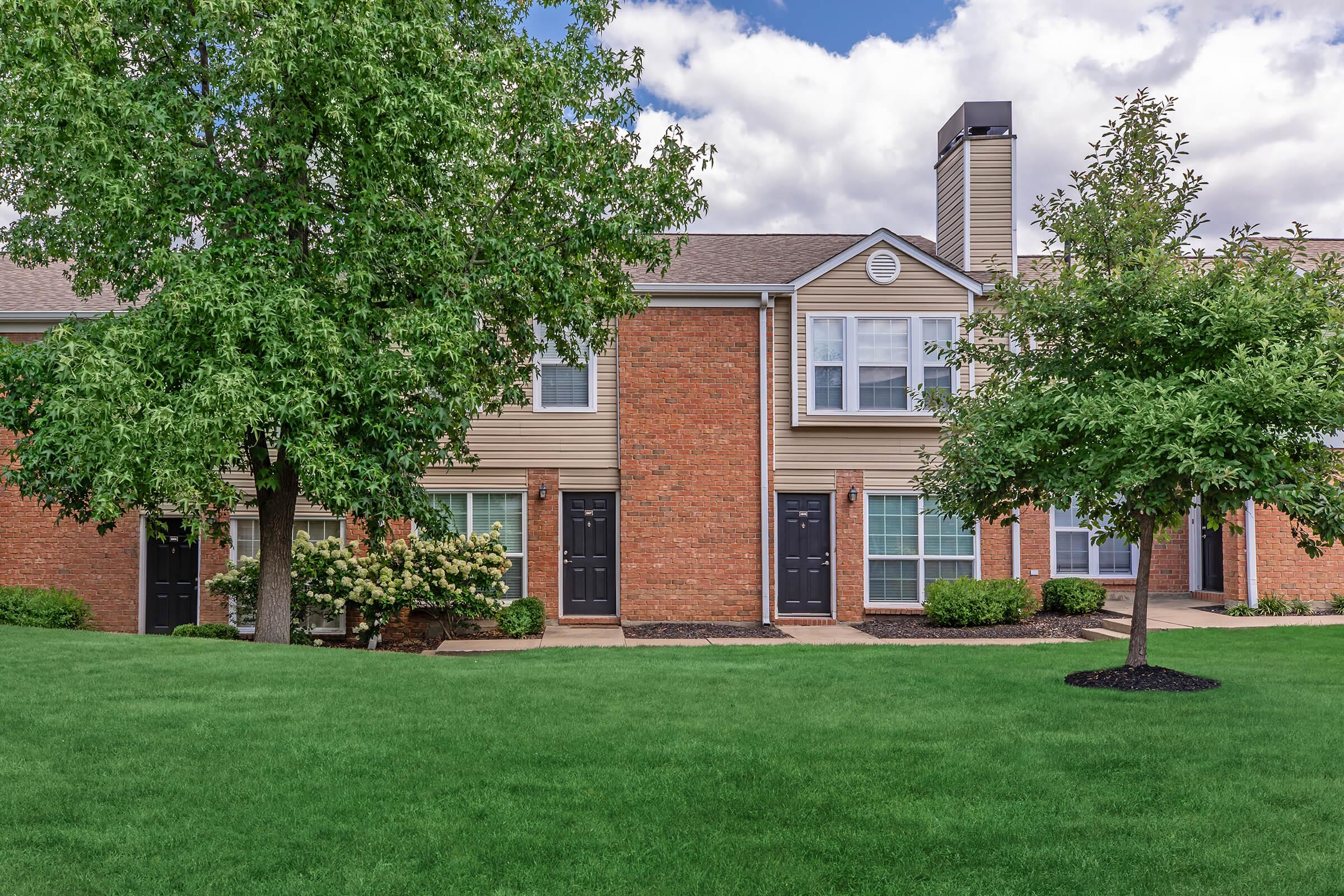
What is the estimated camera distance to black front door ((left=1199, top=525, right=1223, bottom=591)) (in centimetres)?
1766

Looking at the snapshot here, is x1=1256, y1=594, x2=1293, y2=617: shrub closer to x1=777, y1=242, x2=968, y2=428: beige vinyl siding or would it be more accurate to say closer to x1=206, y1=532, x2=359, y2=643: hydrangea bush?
x1=777, y1=242, x2=968, y2=428: beige vinyl siding

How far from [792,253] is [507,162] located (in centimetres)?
753

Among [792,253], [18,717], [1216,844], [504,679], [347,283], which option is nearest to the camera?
[1216,844]

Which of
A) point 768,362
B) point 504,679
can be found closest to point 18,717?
point 504,679

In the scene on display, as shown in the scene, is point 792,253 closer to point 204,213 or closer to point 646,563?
point 646,563

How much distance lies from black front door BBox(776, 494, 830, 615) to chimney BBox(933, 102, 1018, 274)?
17.2 feet

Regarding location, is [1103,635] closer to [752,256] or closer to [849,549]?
[849,549]

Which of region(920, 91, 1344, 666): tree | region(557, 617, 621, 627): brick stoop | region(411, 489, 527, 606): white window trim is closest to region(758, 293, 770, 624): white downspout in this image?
region(557, 617, 621, 627): brick stoop

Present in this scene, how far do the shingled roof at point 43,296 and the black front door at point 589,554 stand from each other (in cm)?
794

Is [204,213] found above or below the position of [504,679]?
above

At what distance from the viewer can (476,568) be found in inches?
569

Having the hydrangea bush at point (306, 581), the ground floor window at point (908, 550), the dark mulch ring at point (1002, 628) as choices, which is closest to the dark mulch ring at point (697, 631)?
the dark mulch ring at point (1002, 628)

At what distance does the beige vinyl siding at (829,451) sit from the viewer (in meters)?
16.4

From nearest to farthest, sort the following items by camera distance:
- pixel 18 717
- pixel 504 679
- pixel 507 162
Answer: pixel 18 717 < pixel 504 679 < pixel 507 162
